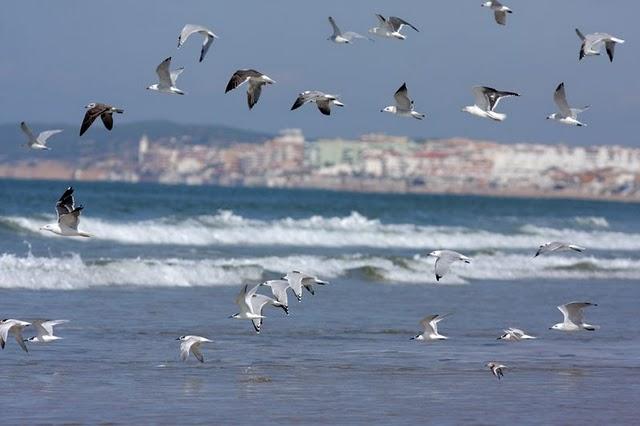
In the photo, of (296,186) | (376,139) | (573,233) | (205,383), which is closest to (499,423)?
(205,383)

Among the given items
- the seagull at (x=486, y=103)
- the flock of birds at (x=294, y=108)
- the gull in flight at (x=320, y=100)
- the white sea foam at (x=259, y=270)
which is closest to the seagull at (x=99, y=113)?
the flock of birds at (x=294, y=108)

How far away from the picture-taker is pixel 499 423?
40.1ft

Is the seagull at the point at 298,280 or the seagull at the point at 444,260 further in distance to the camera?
the seagull at the point at 444,260

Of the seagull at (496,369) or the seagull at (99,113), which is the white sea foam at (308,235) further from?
the seagull at (496,369)

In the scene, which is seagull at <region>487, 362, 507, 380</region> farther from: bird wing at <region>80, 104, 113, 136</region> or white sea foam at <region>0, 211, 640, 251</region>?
white sea foam at <region>0, 211, 640, 251</region>

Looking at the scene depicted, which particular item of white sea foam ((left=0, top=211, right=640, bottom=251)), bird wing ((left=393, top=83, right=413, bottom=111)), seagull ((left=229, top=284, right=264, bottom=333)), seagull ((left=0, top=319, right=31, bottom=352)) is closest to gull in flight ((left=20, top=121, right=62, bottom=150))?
seagull ((left=0, top=319, right=31, bottom=352))

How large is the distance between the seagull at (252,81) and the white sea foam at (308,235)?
68.1 feet

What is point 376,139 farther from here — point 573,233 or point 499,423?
point 499,423

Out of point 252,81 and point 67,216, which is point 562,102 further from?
point 67,216

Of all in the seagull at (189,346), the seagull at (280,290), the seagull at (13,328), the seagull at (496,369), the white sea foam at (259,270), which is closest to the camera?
the seagull at (13,328)

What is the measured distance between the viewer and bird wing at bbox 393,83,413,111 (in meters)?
17.5

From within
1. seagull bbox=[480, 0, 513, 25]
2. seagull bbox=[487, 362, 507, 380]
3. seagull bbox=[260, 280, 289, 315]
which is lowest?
seagull bbox=[487, 362, 507, 380]

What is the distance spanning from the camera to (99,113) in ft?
51.9

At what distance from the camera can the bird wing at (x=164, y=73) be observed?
55.5ft
